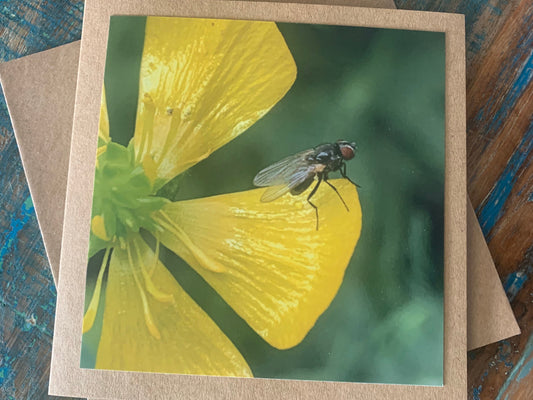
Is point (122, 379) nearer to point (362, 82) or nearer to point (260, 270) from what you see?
point (260, 270)

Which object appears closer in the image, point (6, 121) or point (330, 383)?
point (330, 383)

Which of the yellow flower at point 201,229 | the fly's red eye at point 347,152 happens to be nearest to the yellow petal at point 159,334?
the yellow flower at point 201,229

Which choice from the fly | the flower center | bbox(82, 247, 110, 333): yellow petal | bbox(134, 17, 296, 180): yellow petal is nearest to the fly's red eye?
the fly

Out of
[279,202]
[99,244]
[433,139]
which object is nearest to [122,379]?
[99,244]

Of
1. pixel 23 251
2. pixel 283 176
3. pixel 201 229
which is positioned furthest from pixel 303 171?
pixel 23 251

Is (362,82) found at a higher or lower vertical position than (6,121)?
higher

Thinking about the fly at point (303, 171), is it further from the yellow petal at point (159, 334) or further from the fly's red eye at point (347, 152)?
the yellow petal at point (159, 334)

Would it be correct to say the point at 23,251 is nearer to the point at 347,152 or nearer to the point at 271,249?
the point at 271,249
